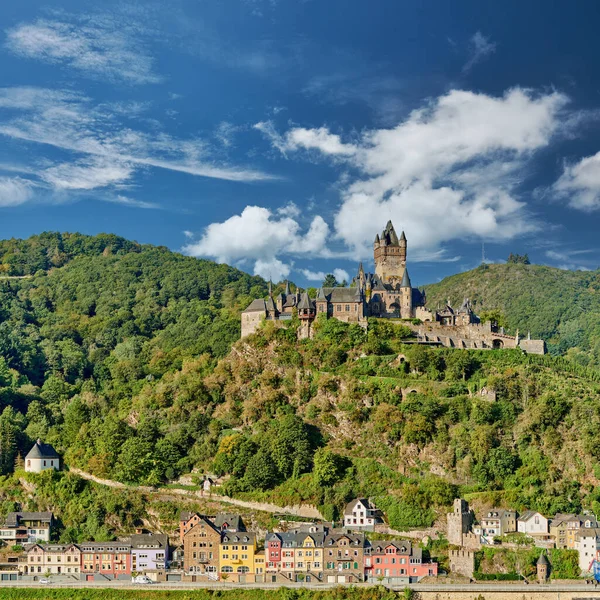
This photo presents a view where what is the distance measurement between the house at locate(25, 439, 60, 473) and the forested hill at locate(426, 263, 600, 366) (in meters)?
64.9

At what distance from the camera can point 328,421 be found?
8569 cm

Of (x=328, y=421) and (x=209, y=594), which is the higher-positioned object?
(x=328, y=421)

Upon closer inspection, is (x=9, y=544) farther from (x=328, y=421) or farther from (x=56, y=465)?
(x=328, y=421)

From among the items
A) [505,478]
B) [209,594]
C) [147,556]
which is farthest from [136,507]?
[505,478]

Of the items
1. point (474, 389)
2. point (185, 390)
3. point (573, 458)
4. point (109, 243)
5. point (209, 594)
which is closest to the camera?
point (209, 594)

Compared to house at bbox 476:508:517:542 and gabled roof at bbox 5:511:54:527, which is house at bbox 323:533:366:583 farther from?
gabled roof at bbox 5:511:54:527

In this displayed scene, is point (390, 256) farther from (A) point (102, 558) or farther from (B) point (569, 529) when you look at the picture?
(A) point (102, 558)

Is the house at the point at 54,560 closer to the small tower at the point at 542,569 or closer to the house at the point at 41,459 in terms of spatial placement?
the house at the point at 41,459

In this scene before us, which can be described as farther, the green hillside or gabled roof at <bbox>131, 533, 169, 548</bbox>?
the green hillside

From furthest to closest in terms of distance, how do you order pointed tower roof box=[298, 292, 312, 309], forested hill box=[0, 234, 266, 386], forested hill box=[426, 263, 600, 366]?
forested hill box=[426, 263, 600, 366] < forested hill box=[0, 234, 266, 386] < pointed tower roof box=[298, 292, 312, 309]

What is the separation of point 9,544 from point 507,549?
39542 millimetres

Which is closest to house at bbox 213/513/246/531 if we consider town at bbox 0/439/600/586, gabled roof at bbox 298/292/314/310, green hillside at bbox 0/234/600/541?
town at bbox 0/439/600/586

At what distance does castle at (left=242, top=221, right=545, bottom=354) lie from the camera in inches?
3745

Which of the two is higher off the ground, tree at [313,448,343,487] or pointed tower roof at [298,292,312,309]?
pointed tower roof at [298,292,312,309]
